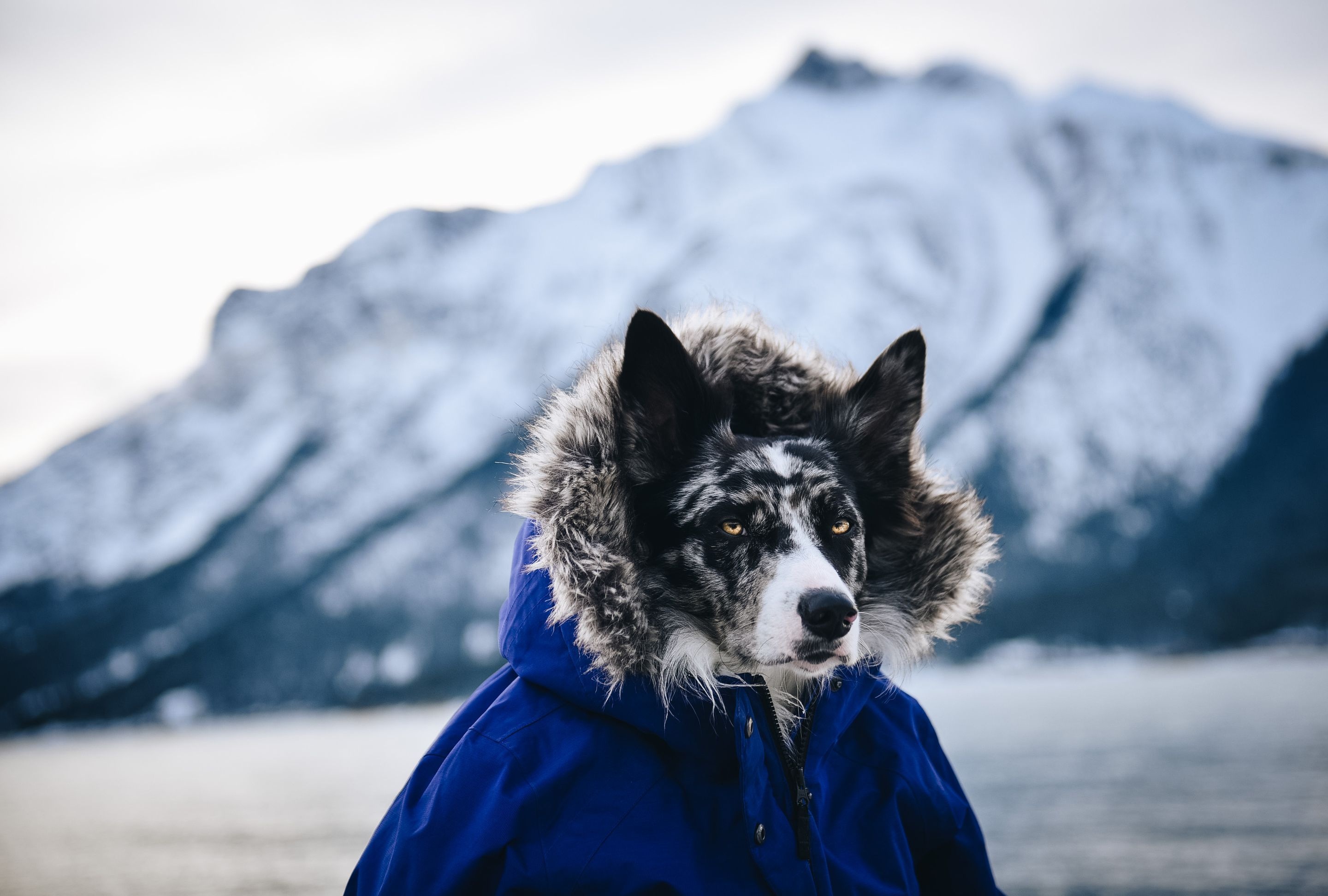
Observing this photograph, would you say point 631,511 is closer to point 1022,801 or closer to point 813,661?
point 813,661

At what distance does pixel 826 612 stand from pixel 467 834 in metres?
1.02

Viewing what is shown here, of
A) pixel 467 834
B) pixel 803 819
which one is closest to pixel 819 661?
pixel 803 819

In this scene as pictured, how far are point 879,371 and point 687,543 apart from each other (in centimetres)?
73

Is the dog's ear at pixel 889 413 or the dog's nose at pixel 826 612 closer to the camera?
the dog's nose at pixel 826 612

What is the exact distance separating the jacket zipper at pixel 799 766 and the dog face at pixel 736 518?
0.11 m

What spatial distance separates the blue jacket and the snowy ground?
3890 centimetres

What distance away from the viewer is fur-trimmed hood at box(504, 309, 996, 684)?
7.63 ft

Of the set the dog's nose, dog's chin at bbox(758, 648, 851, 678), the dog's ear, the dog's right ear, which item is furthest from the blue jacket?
the dog's ear

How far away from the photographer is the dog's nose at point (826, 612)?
7.85 ft

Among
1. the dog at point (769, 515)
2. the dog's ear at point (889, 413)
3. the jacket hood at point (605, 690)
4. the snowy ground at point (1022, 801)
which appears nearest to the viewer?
the jacket hood at point (605, 690)

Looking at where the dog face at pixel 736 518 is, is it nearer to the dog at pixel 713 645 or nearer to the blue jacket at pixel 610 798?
the dog at pixel 713 645

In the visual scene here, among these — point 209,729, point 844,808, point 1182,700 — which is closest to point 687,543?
point 844,808

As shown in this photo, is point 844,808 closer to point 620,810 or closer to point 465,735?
point 620,810

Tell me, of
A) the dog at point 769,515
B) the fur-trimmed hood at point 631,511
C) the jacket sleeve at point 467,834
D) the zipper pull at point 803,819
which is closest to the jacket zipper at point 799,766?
the zipper pull at point 803,819
